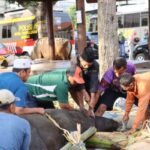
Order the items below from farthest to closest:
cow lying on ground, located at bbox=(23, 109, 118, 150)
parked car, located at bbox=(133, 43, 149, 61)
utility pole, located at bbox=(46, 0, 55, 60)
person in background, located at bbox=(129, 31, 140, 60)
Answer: person in background, located at bbox=(129, 31, 140, 60) → parked car, located at bbox=(133, 43, 149, 61) → utility pole, located at bbox=(46, 0, 55, 60) → cow lying on ground, located at bbox=(23, 109, 118, 150)

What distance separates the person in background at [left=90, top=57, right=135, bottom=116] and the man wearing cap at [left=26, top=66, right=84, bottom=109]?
22.5 inches

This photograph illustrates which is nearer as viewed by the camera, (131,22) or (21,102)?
(21,102)

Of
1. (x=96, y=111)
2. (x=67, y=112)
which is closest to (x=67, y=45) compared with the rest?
(x=96, y=111)

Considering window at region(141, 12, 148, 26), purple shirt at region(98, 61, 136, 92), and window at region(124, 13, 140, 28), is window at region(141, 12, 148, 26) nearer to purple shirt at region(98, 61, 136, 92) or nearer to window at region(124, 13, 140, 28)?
window at region(124, 13, 140, 28)

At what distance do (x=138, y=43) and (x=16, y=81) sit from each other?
20189 millimetres

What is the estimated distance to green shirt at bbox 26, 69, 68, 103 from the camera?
6066mm

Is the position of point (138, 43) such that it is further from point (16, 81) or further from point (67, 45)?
point (16, 81)

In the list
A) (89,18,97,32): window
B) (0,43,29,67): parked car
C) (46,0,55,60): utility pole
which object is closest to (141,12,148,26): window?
(89,18,97,32): window

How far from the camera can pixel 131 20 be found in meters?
30.1

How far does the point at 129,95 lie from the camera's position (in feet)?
20.8

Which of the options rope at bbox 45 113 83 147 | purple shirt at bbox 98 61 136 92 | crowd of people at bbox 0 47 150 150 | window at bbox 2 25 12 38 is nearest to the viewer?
rope at bbox 45 113 83 147

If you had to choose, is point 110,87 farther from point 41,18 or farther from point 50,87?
point 41,18

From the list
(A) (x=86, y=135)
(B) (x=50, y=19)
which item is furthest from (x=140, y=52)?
(A) (x=86, y=135)

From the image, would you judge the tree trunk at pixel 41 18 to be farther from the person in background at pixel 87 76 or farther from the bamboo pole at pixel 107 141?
the bamboo pole at pixel 107 141
